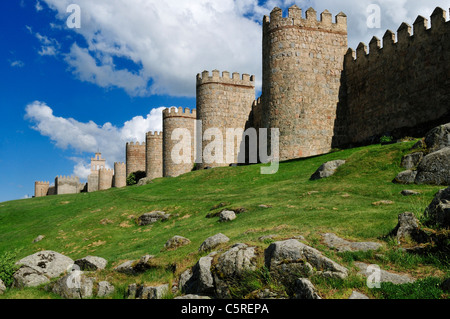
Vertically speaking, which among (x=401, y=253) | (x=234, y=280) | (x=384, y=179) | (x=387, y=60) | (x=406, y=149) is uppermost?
(x=387, y=60)

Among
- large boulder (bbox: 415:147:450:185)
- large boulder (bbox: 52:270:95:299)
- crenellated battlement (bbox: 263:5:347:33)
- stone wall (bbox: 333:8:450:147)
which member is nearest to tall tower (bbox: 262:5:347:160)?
crenellated battlement (bbox: 263:5:347:33)

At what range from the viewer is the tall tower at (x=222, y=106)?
46.3 meters

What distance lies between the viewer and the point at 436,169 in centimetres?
1553

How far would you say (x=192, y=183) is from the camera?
3244 centimetres

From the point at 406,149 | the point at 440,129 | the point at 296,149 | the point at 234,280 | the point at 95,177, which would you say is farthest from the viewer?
the point at 95,177

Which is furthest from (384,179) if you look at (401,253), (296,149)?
(296,149)

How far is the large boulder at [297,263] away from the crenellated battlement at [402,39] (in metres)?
23.9

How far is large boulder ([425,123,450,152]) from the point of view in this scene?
17234mm

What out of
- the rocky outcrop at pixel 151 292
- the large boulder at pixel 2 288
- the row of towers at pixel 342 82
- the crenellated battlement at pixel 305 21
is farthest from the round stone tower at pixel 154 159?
the rocky outcrop at pixel 151 292

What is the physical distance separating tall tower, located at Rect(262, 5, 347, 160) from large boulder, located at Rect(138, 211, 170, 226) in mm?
14489

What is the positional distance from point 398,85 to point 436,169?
15.7m
